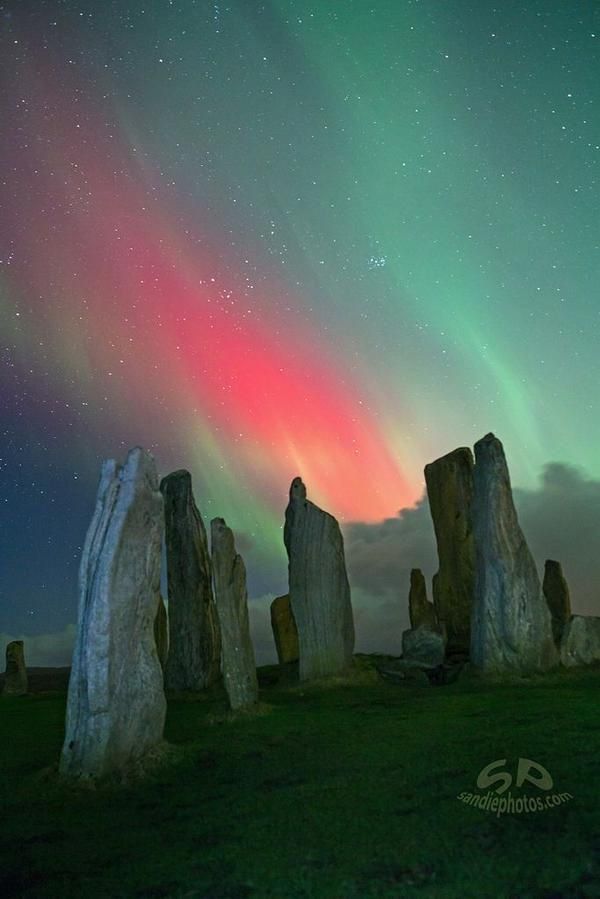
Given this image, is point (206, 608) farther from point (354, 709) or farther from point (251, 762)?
point (251, 762)

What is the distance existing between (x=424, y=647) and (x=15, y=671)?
42.0ft

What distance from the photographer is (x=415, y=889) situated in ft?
19.9

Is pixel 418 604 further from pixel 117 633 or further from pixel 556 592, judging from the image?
pixel 117 633

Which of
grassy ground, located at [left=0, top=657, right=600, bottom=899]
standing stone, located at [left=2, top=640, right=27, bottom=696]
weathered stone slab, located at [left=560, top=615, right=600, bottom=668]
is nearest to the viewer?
grassy ground, located at [left=0, top=657, right=600, bottom=899]

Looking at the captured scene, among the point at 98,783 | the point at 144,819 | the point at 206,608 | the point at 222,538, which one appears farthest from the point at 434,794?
the point at 206,608

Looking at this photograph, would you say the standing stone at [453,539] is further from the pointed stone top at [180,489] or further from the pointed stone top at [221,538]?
the pointed stone top at [221,538]

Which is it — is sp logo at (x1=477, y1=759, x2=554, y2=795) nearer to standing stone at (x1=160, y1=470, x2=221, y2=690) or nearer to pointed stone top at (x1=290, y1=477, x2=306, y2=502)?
pointed stone top at (x1=290, y1=477, x2=306, y2=502)

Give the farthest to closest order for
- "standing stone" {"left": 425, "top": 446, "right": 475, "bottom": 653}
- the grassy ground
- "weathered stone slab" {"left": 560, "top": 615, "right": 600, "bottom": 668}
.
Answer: "standing stone" {"left": 425, "top": 446, "right": 475, "bottom": 653} → "weathered stone slab" {"left": 560, "top": 615, "right": 600, "bottom": 668} → the grassy ground

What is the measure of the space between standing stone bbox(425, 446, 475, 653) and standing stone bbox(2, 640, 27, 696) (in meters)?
13.3

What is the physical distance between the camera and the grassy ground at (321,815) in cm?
642

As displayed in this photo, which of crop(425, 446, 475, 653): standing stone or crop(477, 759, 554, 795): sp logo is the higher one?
crop(425, 446, 475, 653): standing stone

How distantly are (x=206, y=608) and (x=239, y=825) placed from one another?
14.3 metres

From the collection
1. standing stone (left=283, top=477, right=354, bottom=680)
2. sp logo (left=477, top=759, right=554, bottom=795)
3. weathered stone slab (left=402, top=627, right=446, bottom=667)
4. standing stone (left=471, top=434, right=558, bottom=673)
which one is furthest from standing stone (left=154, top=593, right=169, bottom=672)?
sp logo (left=477, top=759, right=554, bottom=795)

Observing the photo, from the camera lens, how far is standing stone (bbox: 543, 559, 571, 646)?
80.9ft
